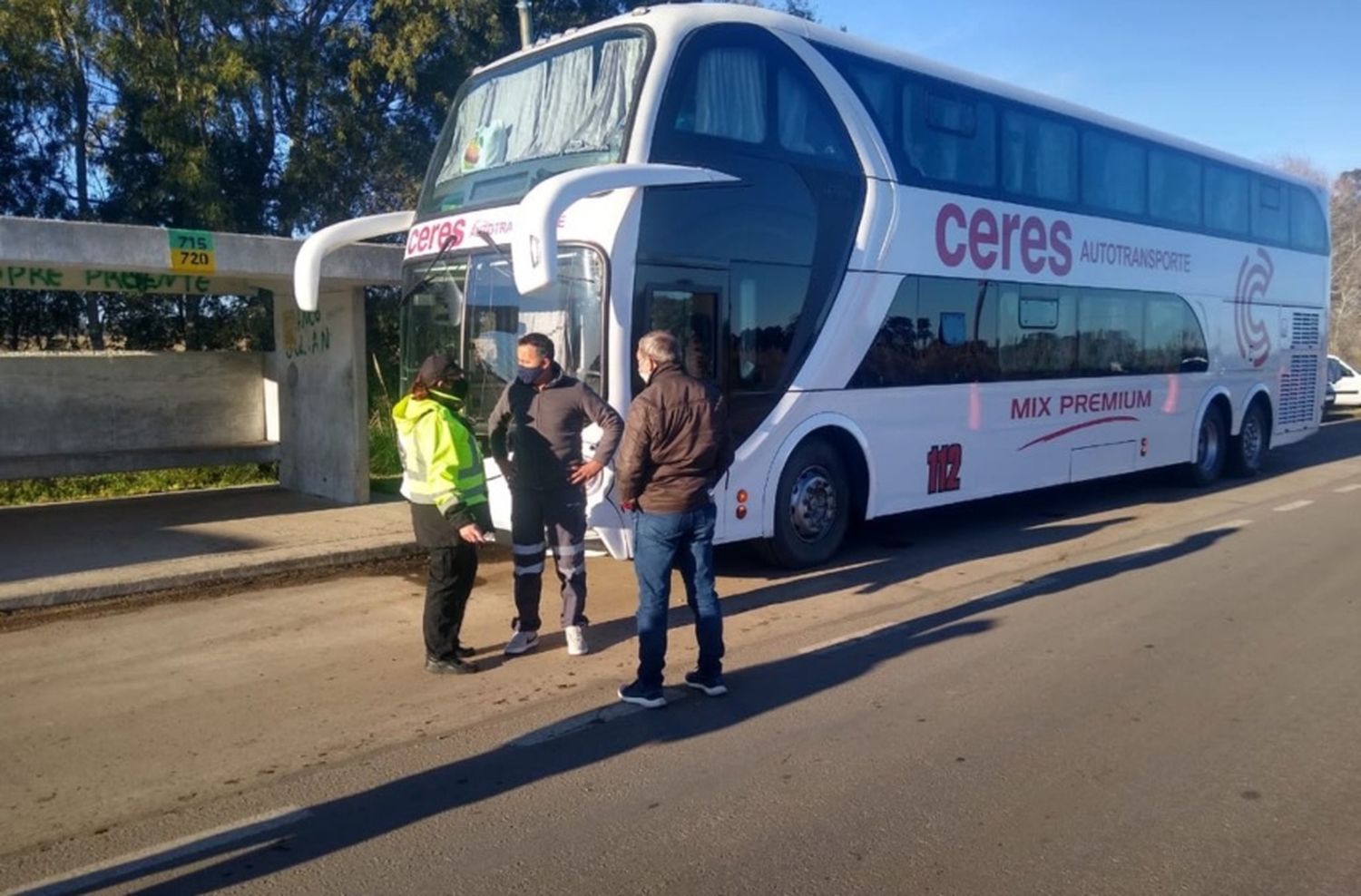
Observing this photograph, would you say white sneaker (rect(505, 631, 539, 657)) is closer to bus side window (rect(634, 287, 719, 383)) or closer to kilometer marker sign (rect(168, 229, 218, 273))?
bus side window (rect(634, 287, 719, 383))

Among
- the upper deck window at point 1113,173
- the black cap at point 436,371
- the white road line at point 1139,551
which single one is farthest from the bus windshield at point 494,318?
the upper deck window at point 1113,173

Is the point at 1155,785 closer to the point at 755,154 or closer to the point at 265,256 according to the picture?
the point at 755,154

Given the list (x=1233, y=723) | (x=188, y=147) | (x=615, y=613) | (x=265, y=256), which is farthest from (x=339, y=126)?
(x=1233, y=723)

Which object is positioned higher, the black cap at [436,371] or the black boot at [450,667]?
the black cap at [436,371]

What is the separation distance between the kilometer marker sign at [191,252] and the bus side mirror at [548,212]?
14.3 feet

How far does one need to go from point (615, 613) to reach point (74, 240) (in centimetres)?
545

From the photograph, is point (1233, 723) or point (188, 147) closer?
point (1233, 723)

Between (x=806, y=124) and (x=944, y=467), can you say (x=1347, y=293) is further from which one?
(x=806, y=124)

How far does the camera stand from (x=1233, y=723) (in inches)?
216

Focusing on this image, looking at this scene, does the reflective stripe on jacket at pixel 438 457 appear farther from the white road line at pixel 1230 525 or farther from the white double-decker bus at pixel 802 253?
the white road line at pixel 1230 525

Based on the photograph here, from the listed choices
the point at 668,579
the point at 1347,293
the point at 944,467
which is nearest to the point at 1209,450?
the point at 944,467

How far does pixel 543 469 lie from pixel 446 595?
0.94 meters

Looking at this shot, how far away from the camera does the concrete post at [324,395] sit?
11.8 meters

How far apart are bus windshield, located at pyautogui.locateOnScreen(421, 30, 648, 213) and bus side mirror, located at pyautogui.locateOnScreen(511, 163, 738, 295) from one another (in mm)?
425
